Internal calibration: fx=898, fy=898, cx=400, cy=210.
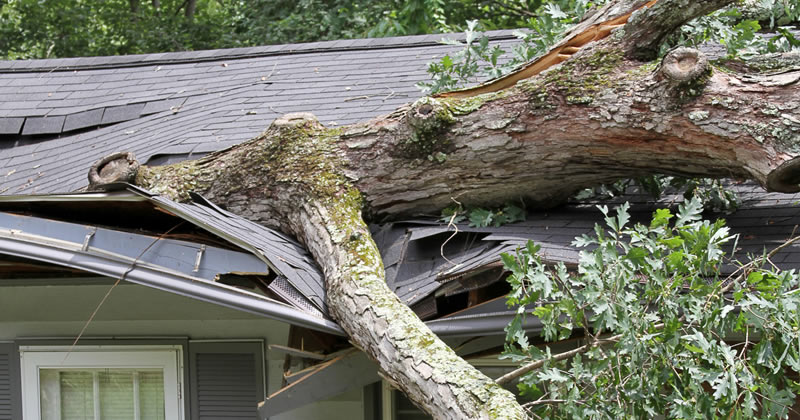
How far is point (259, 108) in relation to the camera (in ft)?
20.9

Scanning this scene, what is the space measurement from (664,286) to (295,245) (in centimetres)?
198

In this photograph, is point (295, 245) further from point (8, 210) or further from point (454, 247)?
point (8, 210)

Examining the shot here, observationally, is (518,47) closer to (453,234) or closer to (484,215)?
(484,215)

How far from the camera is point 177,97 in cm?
711

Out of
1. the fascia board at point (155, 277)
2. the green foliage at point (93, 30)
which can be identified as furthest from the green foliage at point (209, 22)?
the fascia board at point (155, 277)

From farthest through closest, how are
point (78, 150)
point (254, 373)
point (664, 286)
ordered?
point (78, 150) < point (254, 373) < point (664, 286)

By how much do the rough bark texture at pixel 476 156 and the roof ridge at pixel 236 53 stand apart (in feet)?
9.80

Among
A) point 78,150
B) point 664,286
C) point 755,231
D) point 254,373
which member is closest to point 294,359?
point 254,373

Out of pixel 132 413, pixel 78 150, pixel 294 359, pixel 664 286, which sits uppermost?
pixel 78 150

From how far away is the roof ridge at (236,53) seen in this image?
7.48 meters

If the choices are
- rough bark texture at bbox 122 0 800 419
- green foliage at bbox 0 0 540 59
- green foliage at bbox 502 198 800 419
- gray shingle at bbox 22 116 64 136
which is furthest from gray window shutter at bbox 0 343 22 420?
green foliage at bbox 0 0 540 59

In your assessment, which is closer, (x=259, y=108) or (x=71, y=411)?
(x=71, y=411)

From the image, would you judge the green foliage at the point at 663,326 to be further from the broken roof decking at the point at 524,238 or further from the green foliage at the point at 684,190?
the green foliage at the point at 684,190

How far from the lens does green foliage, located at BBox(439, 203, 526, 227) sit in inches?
170
